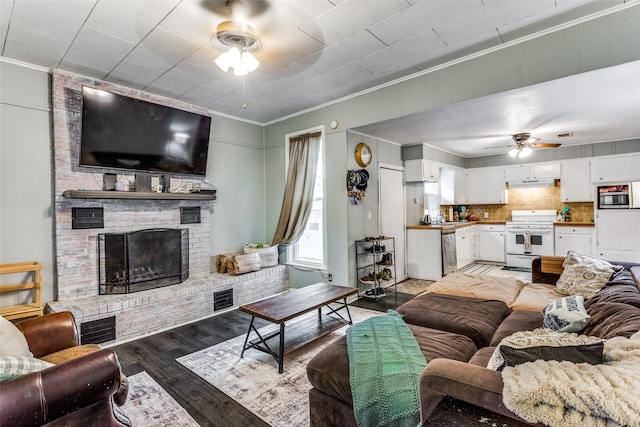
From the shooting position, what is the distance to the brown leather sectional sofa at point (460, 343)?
1171 millimetres

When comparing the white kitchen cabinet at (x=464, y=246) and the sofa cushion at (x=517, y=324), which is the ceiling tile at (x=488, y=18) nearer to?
the sofa cushion at (x=517, y=324)

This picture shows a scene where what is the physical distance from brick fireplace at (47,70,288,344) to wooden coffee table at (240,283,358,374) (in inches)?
46.2

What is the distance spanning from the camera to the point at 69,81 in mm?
3303

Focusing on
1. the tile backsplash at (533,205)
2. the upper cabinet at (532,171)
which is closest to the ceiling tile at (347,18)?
the tile backsplash at (533,205)

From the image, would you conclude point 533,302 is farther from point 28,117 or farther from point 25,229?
point 28,117

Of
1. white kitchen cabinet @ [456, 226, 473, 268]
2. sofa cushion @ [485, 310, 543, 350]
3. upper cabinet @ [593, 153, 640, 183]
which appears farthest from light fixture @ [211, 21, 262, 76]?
upper cabinet @ [593, 153, 640, 183]

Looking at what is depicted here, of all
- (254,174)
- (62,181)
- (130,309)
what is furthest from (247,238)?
(62,181)

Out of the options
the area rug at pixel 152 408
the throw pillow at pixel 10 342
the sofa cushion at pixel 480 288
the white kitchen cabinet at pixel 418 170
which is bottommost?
the area rug at pixel 152 408

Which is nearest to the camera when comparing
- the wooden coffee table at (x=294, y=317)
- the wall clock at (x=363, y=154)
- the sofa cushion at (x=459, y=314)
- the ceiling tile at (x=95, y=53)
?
the sofa cushion at (x=459, y=314)

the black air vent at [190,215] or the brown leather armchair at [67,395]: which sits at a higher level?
the black air vent at [190,215]

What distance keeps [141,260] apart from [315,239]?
2.37 m

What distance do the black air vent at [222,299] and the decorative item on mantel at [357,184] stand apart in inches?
84.1

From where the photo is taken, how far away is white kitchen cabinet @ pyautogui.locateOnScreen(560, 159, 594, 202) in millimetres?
5945

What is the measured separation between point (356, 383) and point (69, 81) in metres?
4.06
